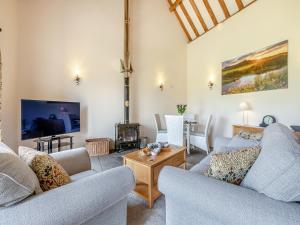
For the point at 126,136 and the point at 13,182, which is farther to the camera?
the point at 126,136

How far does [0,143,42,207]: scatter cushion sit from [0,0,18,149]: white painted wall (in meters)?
2.33

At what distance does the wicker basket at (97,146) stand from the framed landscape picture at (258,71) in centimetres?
353

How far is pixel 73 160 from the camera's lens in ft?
5.77

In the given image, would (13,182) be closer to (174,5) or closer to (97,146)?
(97,146)

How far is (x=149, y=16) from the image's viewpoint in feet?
16.3

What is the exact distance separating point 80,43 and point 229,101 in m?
4.14

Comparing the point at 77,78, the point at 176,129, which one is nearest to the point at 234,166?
the point at 176,129

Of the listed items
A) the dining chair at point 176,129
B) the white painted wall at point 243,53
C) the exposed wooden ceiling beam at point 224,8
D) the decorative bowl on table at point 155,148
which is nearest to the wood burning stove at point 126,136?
the dining chair at point 176,129

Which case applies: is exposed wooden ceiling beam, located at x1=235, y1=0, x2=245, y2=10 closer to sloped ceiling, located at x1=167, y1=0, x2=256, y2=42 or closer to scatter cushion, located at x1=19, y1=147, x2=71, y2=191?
sloped ceiling, located at x1=167, y1=0, x2=256, y2=42

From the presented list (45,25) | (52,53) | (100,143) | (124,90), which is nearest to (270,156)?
(100,143)

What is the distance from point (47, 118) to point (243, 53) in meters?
4.70

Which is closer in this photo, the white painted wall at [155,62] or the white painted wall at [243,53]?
the white painted wall at [243,53]

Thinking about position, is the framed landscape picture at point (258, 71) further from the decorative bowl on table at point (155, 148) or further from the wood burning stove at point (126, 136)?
the decorative bowl on table at point (155, 148)

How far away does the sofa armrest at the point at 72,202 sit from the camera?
757 millimetres
